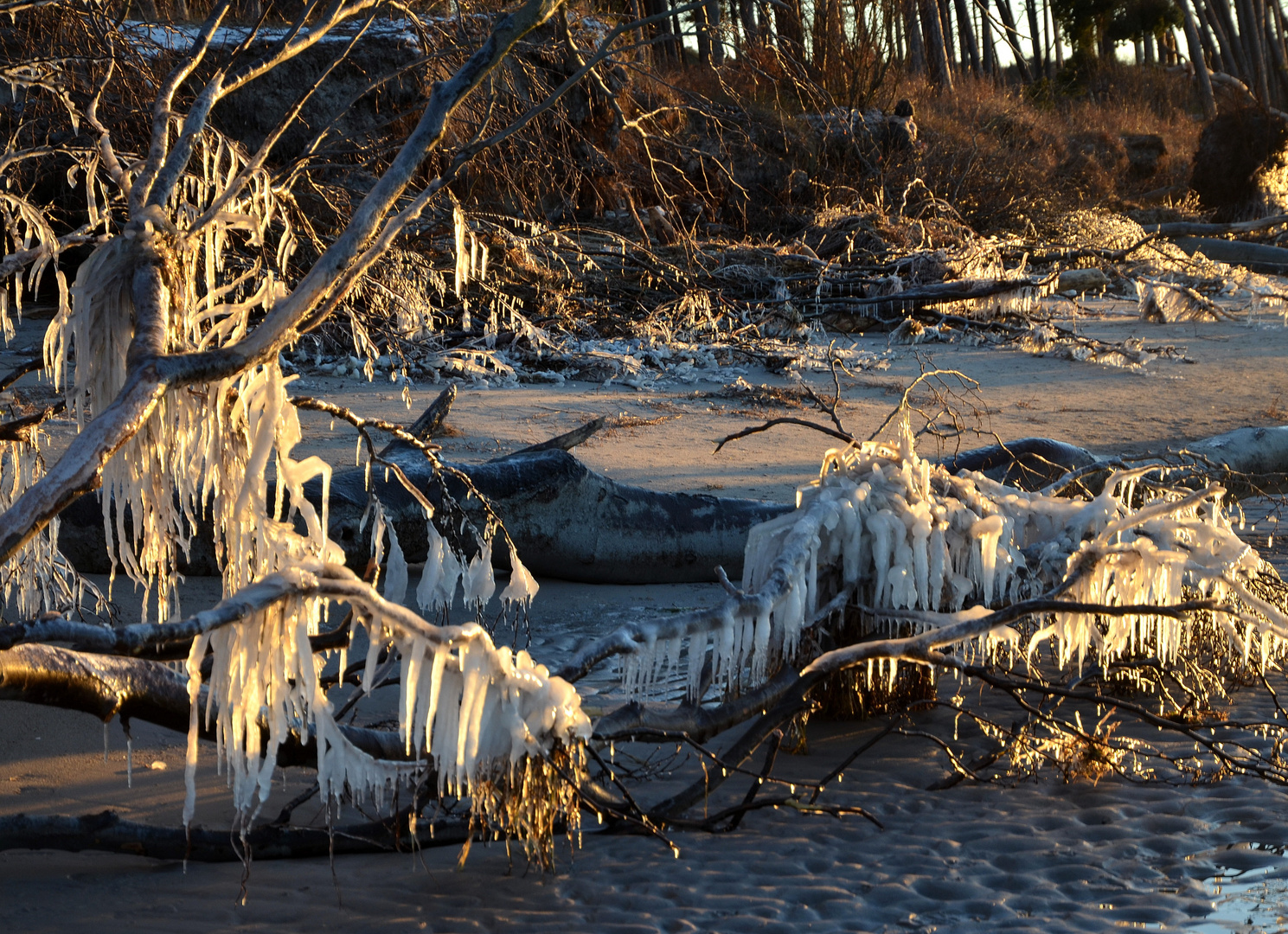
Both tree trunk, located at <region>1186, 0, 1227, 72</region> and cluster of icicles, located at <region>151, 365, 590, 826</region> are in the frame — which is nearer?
cluster of icicles, located at <region>151, 365, 590, 826</region>

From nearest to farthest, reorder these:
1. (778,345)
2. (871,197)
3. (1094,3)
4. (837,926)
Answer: (837,926) → (778,345) → (871,197) → (1094,3)

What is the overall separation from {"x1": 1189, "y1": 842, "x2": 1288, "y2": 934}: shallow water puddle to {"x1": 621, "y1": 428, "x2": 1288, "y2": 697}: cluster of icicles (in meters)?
0.63

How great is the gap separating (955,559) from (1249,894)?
1.30 m

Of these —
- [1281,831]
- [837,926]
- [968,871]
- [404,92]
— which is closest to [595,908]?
[837,926]

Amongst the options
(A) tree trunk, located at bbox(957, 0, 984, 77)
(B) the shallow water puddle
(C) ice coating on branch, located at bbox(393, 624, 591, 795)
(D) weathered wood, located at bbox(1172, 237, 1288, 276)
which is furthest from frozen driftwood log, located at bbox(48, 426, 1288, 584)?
(A) tree trunk, located at bbox(957, 0, 984, 77)

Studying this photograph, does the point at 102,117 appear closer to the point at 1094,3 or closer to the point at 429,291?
the point at 429,291

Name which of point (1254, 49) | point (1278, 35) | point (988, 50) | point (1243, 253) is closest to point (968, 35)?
point (988, 50)

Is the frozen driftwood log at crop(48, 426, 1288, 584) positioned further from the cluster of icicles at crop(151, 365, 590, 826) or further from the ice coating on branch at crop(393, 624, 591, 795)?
the ice coating on branch at crop(393, 624, 591, 795)

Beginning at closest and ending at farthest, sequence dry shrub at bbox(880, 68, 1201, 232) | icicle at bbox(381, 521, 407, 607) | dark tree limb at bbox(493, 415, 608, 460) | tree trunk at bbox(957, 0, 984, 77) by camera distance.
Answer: icicle at bbox(381, 521, 407, 607) → dark tree limb at bbox(493, 415, 608, 460) → dry shrub at bbox(880, 68, 1201, 232) → tree trunk at bbox(957, 0, 984, 77)

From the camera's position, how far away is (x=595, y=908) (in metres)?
2.84

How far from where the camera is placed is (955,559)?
12.7 feet

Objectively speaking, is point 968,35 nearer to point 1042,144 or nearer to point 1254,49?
point 1254,49

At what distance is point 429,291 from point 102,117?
5.78 metres

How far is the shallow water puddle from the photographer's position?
284cm
